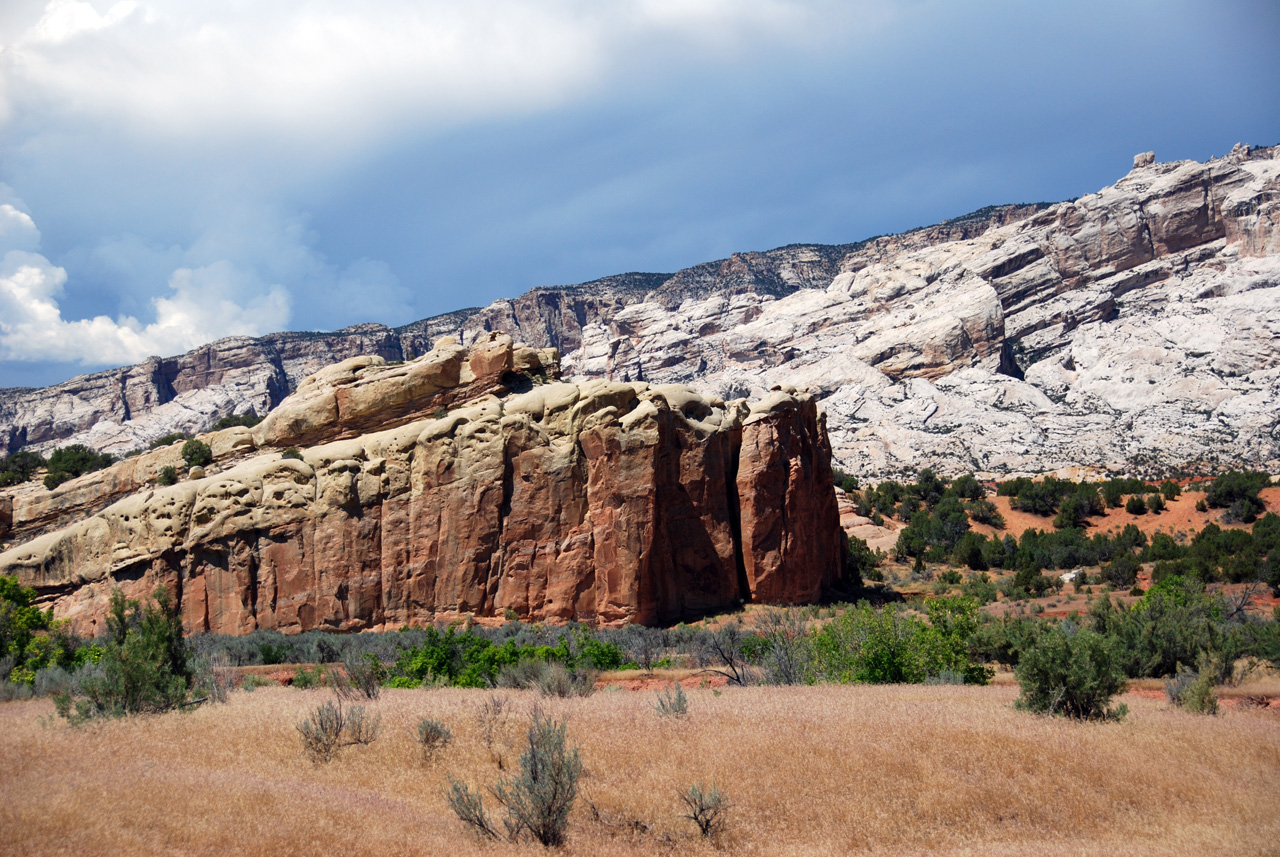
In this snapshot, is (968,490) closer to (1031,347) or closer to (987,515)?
(987,515)

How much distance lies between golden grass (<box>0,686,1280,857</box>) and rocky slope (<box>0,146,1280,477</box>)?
78.1 meters

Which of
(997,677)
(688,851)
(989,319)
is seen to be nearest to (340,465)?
(997,677)

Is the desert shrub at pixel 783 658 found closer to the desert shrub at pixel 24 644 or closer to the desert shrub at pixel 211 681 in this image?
the desert shrub at pixel 211 681

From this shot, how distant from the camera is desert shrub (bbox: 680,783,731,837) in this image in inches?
308

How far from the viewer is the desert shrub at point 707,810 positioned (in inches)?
308

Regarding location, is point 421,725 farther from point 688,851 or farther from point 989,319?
point 989,319

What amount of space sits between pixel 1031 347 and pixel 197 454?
342 feet

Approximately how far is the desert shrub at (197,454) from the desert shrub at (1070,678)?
37934 mm

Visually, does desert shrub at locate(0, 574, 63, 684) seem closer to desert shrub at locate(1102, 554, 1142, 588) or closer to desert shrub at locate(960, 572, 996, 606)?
desert shrub at locate(960, 572, 996, 606)

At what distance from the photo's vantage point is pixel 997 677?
18.8 metres

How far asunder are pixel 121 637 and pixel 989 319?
366ft

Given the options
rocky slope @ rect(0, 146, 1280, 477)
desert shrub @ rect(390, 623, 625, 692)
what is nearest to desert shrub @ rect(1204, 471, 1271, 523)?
rocky slope @ rect(0, 146, 1280, 477)

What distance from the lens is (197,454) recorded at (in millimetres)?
37562

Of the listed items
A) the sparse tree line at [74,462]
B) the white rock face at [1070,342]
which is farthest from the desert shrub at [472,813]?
the white rock face at [1070,342]
